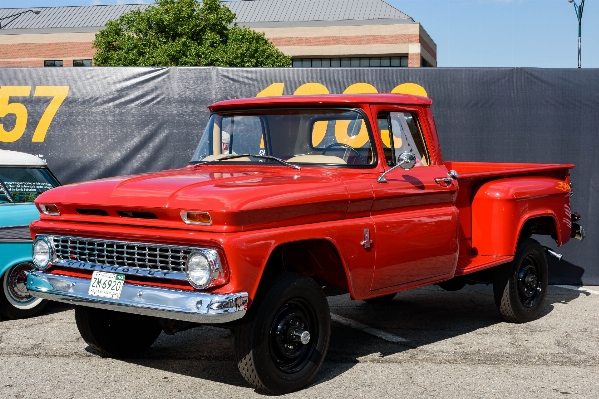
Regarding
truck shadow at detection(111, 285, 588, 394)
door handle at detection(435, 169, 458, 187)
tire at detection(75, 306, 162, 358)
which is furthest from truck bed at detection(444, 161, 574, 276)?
tire at detection(75, 306, 162, 358)

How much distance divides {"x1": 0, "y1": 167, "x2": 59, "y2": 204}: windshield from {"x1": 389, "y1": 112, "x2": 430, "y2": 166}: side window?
3.41 metres

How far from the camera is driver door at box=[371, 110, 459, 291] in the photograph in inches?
224

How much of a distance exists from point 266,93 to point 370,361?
4.63 metres

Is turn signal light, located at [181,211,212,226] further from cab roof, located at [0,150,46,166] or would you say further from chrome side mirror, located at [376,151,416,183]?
cab roof, located at [0,150,46,166]

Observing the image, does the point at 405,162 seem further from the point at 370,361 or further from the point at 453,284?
the point at 453,284

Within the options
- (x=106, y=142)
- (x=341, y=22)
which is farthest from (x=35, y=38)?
(x=106, y=142)

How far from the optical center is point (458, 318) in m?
7.63

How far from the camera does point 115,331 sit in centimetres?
588

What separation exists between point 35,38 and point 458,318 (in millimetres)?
59549

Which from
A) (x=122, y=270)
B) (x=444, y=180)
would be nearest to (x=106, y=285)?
(x=122, y=270)

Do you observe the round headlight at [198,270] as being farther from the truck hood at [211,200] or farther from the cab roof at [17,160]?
the cab roof at [17,160]

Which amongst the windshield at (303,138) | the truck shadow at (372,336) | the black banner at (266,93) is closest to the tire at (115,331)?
the truck shadow at (372,336)

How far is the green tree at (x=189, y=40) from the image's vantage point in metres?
41.8

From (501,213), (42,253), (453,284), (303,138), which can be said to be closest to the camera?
(42,253)
